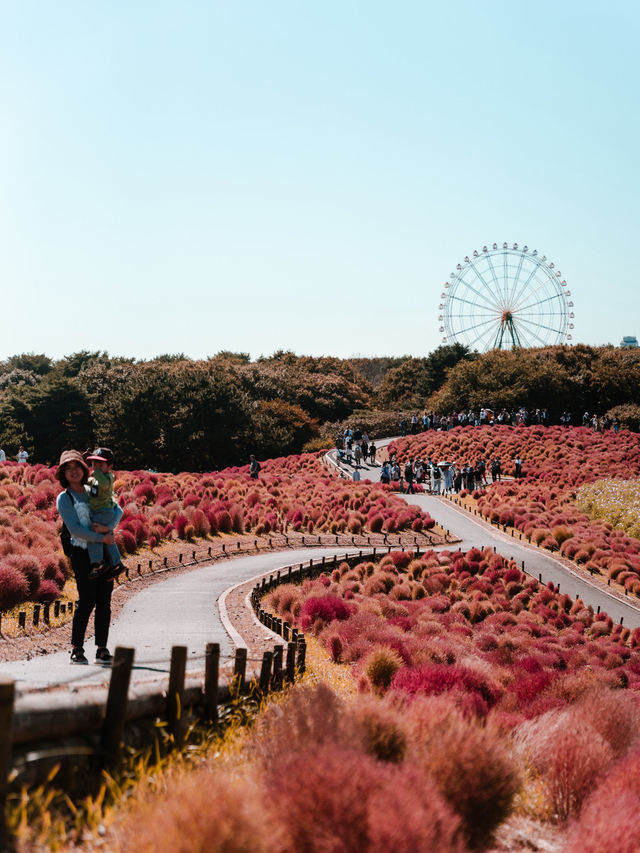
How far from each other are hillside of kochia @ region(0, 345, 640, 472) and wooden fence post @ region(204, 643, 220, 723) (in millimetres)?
48879

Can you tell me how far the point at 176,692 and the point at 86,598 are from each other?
114 inches

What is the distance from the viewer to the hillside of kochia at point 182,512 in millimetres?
15133

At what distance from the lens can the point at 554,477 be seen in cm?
4541

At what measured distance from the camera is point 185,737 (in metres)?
5.42

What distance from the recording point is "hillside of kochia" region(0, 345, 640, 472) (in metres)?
55.3

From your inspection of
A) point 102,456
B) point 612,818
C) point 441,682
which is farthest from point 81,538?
point 612,818

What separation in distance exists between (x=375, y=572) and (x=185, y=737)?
1839cm

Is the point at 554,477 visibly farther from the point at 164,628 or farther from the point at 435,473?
the point at 164,628

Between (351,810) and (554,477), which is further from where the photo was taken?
(554,477)

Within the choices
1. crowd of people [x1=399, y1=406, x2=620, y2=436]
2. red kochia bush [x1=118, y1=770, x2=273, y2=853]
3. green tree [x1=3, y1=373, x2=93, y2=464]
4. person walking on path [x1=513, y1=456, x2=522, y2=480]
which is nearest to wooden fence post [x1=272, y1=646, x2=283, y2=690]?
red kochia bush [x1=118, y1=770, x2=273, y2=853]

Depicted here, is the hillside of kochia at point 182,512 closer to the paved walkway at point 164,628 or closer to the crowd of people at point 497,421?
the paved walkway at point 164,628

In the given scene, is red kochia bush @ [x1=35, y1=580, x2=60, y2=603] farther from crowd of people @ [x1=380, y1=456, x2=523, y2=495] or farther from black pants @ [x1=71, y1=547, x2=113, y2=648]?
crowd of people @ [x1=380, y1=456, x2=523, y2=495]

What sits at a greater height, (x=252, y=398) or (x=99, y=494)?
(x=252, y=398)

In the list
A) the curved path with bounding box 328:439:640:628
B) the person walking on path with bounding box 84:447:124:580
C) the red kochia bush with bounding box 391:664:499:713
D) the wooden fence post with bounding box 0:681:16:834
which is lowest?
the curved path with bounding box 328:439:640:628
